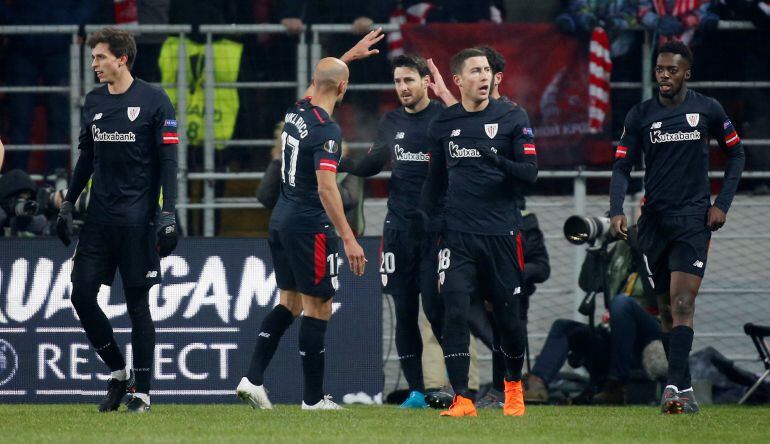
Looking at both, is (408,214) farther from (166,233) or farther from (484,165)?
(166,233)

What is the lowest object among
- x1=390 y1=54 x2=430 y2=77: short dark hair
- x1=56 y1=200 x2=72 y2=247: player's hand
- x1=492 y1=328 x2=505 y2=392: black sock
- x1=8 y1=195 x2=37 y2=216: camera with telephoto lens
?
x1=492 y1=328 x2=505 y2=392: black sock

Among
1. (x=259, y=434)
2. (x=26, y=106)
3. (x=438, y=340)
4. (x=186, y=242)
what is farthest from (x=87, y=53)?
(x=259, y=434)

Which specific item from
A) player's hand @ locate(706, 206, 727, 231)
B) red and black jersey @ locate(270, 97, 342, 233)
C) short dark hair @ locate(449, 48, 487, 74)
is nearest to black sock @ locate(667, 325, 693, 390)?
player's hand @ locate(706, 206, 727, 231)

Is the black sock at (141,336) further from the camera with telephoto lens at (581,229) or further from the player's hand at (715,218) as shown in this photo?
the player's hand at (715,218)

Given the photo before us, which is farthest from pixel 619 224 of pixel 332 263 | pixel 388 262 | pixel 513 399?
pixel 332 263

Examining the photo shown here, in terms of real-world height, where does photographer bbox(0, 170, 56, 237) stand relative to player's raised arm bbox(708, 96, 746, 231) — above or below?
below

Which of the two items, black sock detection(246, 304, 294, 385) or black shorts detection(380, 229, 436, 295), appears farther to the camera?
black shorts detection(380, 229, 436, 295)

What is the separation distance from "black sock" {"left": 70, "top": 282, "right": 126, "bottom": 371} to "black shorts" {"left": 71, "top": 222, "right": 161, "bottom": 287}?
0.20 feet

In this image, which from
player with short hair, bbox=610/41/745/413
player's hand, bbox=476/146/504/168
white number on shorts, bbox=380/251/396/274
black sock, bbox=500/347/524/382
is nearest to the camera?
player's hand, bbox=476/146/504/168

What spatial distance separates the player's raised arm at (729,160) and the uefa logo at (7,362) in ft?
15.9

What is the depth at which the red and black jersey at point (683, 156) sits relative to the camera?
8758 millimetres

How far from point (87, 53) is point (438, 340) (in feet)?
13.3

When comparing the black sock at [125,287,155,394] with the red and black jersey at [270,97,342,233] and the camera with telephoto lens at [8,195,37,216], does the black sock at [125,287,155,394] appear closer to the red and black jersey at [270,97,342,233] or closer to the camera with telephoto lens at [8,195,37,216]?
the red and black jersey at [270,97,342,233]

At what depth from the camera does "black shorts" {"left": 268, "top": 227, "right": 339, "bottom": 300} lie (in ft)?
28.1
